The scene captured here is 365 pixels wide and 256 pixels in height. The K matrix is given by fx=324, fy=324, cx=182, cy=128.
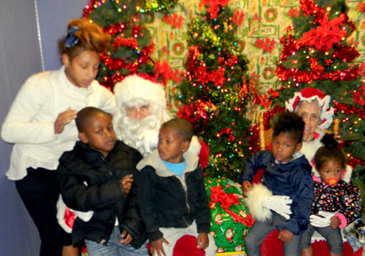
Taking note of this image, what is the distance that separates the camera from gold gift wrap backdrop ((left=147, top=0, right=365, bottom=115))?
485 centimetres

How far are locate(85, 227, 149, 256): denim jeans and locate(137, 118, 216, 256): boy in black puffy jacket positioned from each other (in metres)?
0.11

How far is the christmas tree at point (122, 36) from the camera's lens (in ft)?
10.1

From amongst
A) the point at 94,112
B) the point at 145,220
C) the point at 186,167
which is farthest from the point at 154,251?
the point at 94,112

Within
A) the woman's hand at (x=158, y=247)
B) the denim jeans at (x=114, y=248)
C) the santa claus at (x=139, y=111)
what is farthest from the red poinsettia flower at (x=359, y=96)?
the denim jeans at (x=114, y=248)

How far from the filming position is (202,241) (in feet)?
7.70

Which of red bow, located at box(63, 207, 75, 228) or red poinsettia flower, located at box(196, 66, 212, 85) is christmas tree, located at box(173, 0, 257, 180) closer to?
red poinsettia flower, located at box(196, 66, 212, 85)

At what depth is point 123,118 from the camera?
2703 mm

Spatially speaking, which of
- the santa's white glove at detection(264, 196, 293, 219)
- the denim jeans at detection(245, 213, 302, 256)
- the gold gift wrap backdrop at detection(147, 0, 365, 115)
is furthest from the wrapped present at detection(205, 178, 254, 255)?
the gold gift wrap backdrop at detection(147, 0, 365, 115)

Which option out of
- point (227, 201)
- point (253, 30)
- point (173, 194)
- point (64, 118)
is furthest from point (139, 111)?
point (253, 30)

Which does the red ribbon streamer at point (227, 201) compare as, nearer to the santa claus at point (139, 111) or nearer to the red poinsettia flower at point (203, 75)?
the santa claus at point (139, 111)

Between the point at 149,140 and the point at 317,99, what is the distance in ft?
5.01

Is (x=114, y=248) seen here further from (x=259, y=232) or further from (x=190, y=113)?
(x=190, y=113)

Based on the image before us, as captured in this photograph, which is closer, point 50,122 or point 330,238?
point 50,122

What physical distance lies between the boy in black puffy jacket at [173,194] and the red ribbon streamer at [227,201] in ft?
2.13
